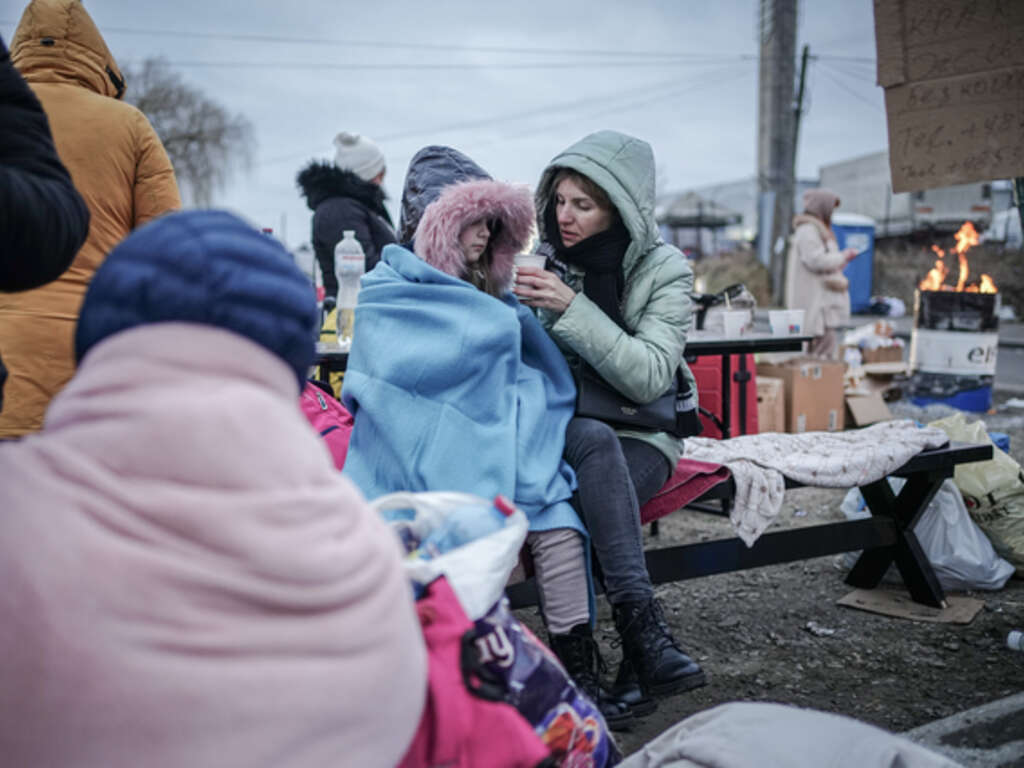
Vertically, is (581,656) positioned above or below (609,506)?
below

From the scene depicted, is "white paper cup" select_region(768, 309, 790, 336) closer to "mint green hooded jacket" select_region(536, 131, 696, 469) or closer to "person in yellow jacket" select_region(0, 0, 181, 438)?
"mint green hooded jacket" select_region(536, 131, 696, 469)

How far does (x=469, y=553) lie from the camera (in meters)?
1.30

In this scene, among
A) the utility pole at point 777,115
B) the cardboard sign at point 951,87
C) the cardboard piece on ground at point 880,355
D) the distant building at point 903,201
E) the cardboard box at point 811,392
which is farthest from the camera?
the distant building at point 903,201

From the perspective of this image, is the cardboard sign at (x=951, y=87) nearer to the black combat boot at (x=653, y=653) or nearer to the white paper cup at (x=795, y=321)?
the black combat boot at (x=653, y=653)

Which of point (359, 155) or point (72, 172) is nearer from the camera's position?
point (72, 172)

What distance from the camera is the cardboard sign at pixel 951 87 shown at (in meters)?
2.67

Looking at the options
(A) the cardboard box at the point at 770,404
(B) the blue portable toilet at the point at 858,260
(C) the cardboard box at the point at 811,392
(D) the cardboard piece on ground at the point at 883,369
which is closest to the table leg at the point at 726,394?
(A) the cardboard box at the point at 770,404

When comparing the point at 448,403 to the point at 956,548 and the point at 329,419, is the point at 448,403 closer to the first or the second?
the point at 329,419

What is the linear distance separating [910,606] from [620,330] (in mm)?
1926

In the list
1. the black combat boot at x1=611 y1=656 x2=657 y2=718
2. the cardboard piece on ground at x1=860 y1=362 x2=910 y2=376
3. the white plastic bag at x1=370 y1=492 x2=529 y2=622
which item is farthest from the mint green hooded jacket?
the cardboard piece on ground at x1=860 y1=362 x2=910 y2=376

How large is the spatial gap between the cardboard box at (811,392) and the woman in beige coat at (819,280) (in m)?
1.50

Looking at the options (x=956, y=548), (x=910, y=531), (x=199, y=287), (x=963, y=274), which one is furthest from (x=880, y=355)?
(x=199, y=287)

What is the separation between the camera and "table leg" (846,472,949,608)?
3475mm

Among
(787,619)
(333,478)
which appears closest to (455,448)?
(333,478)
